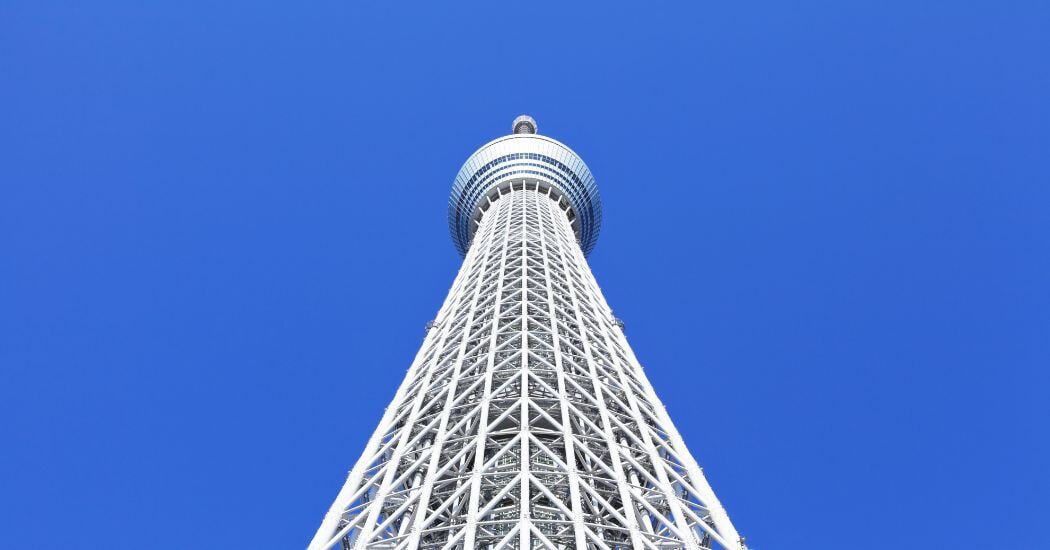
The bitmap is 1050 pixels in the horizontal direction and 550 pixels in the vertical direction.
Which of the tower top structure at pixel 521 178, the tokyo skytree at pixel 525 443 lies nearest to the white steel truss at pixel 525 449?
the tokyo skytree at pixel 525 443

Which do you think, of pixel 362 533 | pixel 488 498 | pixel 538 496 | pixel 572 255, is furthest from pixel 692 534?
pixel 572 255

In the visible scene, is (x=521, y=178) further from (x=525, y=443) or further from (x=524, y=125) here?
(x=525, y=443)

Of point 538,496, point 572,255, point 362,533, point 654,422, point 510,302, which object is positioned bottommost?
point 362,533

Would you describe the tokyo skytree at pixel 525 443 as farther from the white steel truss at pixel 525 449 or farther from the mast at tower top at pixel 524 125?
the mast at tower top at pixel 524 125

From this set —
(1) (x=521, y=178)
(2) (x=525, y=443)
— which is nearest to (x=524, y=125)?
(1) (x=521, y=178)

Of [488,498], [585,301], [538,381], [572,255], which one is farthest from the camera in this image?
[572,255]

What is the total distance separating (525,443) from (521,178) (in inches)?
1941

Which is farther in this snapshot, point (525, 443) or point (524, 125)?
A: point (524, 125)

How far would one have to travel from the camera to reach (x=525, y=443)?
2348 cm

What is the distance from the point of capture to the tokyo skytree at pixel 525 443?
20172 mm

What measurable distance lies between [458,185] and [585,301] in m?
36.7

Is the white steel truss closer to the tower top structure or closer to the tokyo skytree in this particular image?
the tokyo skytree

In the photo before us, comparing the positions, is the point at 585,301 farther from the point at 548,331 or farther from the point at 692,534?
the point at 692,534

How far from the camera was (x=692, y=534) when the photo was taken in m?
20.2
